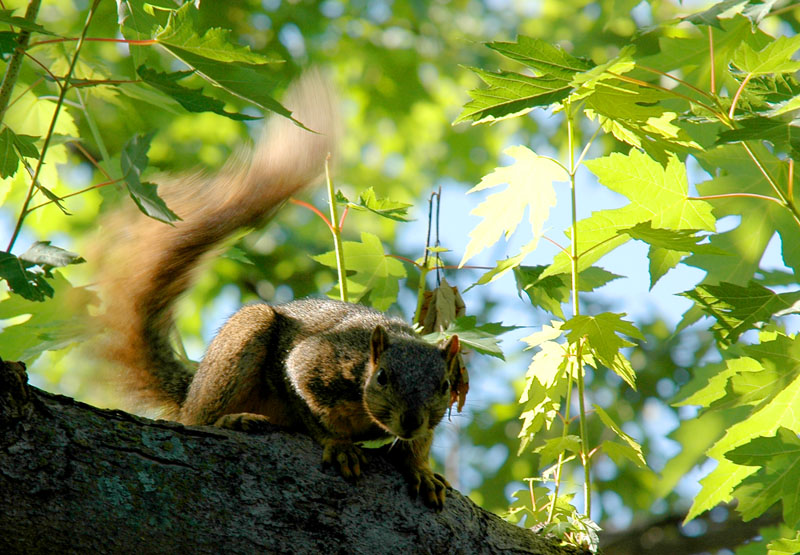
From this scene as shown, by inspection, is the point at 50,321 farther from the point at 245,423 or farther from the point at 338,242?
the point at 338,242

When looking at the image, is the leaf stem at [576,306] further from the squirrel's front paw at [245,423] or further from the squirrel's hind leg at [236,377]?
the squirrel's hind leg at [236,377]

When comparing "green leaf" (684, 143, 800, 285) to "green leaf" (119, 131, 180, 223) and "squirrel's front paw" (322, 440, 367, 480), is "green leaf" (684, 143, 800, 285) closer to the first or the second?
"squirrel's front paw" (322, 440, 367, 480)

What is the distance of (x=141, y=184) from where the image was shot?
1564 millimetres

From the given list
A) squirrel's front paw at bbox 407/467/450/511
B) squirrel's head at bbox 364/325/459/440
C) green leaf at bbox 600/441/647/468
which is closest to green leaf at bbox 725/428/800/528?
green leaf at bbox 600/441/647/468

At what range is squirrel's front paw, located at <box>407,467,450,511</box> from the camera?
6.09 feet

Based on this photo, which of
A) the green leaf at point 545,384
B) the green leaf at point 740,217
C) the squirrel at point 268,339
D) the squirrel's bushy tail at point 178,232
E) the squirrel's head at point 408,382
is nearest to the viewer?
the green leaf at point 545,384

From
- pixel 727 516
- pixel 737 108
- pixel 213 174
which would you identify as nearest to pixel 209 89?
pixel 213 174

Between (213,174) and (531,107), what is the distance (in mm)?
1303

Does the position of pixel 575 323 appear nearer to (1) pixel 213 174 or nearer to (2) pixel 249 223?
(2) pixel 249 223

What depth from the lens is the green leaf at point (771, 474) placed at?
1.68m

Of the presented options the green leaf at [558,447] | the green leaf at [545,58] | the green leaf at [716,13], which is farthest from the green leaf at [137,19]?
the green leaf at [558,447]

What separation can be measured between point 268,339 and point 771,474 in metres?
1.47

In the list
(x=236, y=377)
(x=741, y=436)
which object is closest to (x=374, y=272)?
(x=236, y=377)

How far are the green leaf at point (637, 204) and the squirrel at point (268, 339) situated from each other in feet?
1.58
